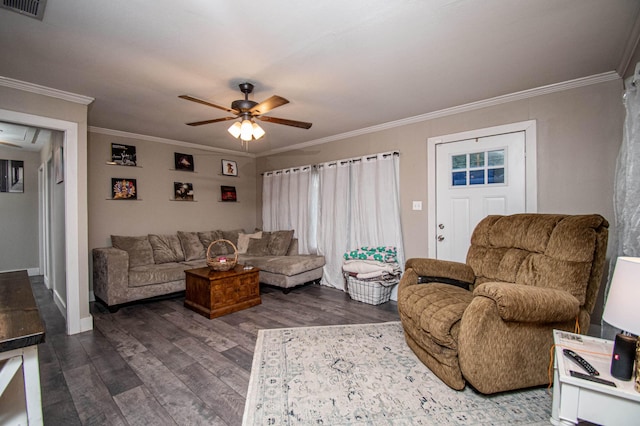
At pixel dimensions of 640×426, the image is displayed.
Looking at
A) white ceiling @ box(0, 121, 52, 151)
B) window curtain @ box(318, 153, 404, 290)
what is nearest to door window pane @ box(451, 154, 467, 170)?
window curtain @ box(318, 153, 404, 290)

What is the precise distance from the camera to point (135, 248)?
3.97 meters

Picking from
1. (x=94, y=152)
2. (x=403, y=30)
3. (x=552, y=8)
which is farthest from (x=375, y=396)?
(x=94, y=152)

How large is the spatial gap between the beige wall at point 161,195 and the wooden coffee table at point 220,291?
5.13 feet

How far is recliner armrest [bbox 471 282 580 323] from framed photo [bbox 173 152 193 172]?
15.3ft

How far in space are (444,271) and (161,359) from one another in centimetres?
248

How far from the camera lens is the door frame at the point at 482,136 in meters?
2.87

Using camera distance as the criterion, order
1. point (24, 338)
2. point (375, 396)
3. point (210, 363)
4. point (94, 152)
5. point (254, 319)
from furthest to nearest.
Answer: point (94, 152) < point (254, 319) < point (210, 363) < point (375, 396) < point (24, 338)

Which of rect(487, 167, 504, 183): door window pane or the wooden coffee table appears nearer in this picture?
rect(487, 167, 504, 183): door window pane

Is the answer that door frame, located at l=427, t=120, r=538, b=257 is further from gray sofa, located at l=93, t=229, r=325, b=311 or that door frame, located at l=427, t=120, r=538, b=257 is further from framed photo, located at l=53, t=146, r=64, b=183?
framed photo, located at l=53, t=146, r=64, b=183

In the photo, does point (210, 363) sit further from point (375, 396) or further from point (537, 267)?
point (537, 267)

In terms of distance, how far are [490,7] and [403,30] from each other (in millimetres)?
492

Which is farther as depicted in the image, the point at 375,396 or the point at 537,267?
the point at 537,267

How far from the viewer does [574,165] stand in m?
2.68

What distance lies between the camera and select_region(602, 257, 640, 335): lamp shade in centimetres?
118
